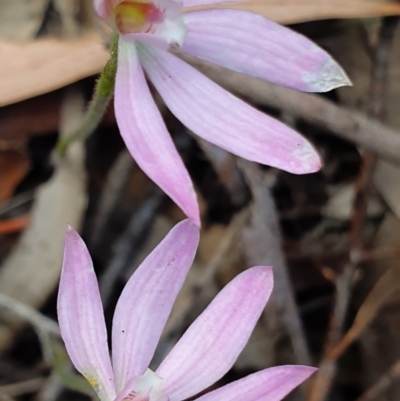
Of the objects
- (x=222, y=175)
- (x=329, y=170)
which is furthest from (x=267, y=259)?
(x=329, y=170)

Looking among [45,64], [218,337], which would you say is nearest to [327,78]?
[218,337]

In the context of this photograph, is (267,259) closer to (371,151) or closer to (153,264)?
(371,151)

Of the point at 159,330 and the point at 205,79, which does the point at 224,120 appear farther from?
the point at 159,330

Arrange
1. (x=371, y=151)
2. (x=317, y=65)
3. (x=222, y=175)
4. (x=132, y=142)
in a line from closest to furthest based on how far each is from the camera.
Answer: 1. (x=132, y=142)
2. (x=317, y=65)
3. (x=371, y=151)
4. (x=222, y=175)

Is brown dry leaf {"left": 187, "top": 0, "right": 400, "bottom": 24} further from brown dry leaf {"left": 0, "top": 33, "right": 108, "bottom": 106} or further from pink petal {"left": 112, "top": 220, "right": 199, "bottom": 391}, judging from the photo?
pink petal {"left": 112, "top": 220, "right": 199, "bottom": 391}

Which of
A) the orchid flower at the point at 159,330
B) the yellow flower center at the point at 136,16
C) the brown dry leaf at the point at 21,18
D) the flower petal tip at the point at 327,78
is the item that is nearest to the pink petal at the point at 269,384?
the orchid flower at the point at 159,330

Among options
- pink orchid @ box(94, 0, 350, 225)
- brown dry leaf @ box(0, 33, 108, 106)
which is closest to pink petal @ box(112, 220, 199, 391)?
pink orchid @ box(94, 0, 350, 225)

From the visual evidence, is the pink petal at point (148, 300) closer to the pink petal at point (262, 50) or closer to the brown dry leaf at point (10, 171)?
the pink petal at point (262, 50)
